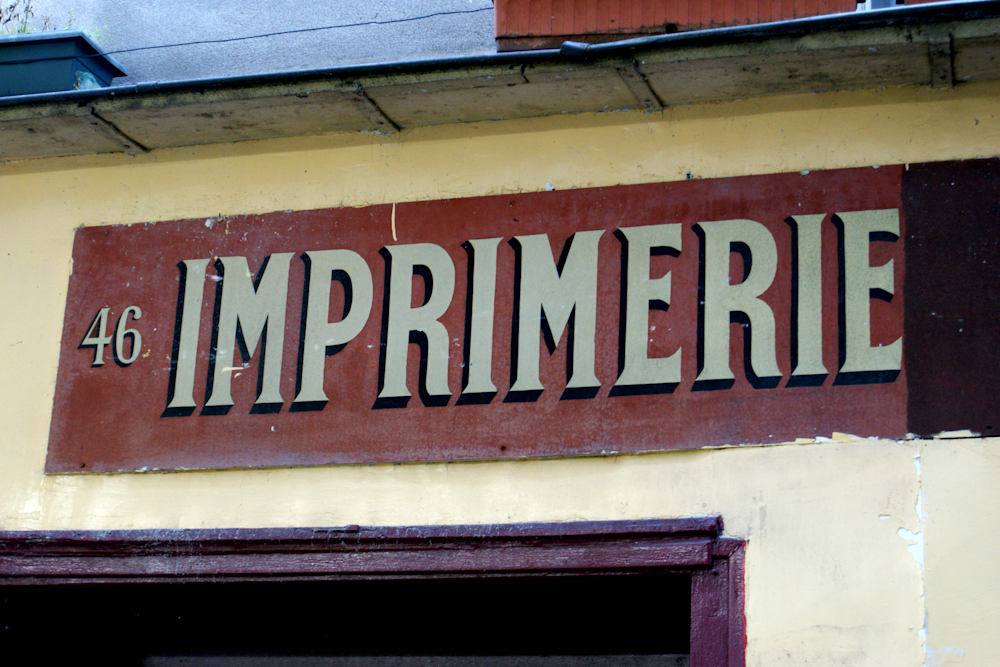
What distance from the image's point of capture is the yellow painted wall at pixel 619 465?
429cm

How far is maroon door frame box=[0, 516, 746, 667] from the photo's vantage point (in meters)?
4.45

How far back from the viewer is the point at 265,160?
542cm

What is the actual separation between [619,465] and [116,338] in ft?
7.20

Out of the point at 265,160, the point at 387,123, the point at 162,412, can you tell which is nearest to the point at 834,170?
the point at 387,123

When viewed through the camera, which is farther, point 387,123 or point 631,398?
point 387,123

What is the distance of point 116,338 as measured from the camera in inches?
209

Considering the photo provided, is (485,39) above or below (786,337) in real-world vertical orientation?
above

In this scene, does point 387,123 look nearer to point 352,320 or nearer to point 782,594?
point 352,320

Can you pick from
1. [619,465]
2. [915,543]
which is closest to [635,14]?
[619,465]

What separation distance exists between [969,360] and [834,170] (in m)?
0.88

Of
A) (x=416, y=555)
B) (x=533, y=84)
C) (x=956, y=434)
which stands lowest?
(x=416, y=555)

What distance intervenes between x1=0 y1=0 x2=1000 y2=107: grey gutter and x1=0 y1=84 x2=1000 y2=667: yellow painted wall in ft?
1.47

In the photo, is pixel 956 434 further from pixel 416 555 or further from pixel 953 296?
pixel 416 555

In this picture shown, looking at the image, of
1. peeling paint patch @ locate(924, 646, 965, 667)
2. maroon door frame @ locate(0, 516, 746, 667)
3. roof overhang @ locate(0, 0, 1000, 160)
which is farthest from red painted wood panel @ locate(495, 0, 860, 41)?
peeling paint patch @ locate(924, 646, 965, 667)
